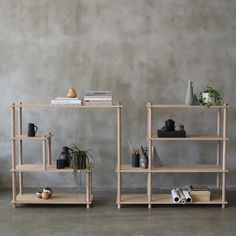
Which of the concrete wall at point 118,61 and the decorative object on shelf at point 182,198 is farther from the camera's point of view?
the concrete wall at point 118,61

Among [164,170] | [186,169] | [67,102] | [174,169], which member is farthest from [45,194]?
[186,169]

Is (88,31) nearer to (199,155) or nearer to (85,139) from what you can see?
(85,139)

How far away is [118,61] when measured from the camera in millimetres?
5898

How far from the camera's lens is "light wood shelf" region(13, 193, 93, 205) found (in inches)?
202

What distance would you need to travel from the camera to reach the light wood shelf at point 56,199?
5.14 meters

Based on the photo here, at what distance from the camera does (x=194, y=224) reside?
4562 mm

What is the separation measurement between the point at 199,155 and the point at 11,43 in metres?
2.85

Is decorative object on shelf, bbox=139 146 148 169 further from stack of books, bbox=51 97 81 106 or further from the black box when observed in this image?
stack of books, bbox=51 97 81 106

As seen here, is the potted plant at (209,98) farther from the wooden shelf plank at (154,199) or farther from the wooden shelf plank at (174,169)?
the wooden shelf plank at (154,199)

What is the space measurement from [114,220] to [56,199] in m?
0.86

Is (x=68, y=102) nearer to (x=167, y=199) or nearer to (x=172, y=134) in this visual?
(x=172, y=134)

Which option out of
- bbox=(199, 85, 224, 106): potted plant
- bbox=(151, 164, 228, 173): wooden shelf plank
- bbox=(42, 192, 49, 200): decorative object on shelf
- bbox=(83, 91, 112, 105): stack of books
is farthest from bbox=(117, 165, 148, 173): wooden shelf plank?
bbox=(199, 85, 224, 106): potted plant

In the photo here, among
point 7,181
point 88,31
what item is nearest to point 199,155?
point 88,31

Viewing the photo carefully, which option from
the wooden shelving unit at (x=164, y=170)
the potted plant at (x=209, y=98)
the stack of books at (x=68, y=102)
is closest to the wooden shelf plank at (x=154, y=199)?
the wooden shelving unit at (x=164, y=170)
